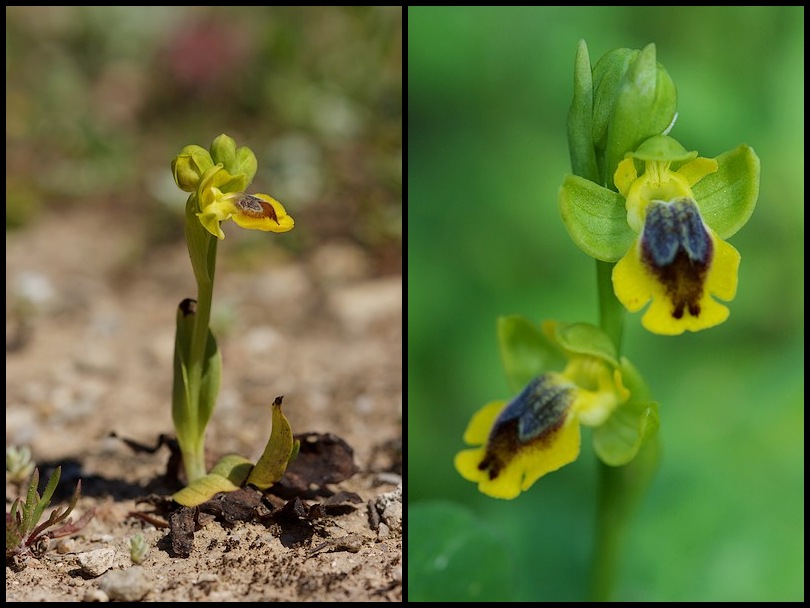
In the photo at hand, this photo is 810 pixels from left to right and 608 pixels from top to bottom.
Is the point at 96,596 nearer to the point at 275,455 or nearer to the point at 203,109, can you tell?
the point at 275,455

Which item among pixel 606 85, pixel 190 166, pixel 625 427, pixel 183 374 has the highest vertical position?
pixel 606 85

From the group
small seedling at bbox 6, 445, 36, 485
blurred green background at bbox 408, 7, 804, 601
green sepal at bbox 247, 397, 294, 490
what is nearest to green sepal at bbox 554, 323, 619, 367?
green sepal at bbox 247, 397, 294, 490

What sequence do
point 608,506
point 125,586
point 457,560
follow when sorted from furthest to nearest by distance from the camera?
point 457,560 < point 608,506 < point 125,586

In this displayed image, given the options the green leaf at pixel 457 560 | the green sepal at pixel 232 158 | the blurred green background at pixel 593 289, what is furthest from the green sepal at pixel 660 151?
the blurred green background at pixel 593 289

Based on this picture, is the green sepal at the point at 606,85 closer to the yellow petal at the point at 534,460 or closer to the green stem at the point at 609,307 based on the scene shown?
the green stem at the point at 609,307

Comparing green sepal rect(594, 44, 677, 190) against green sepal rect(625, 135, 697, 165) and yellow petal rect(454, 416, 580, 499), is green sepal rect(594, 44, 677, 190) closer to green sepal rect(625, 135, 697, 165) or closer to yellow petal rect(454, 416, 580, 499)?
green sepal rect(625, 135, 697, 165)

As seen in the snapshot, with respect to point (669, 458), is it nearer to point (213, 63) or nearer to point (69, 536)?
point (69, 536)

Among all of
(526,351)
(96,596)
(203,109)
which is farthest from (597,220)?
(203,109)
